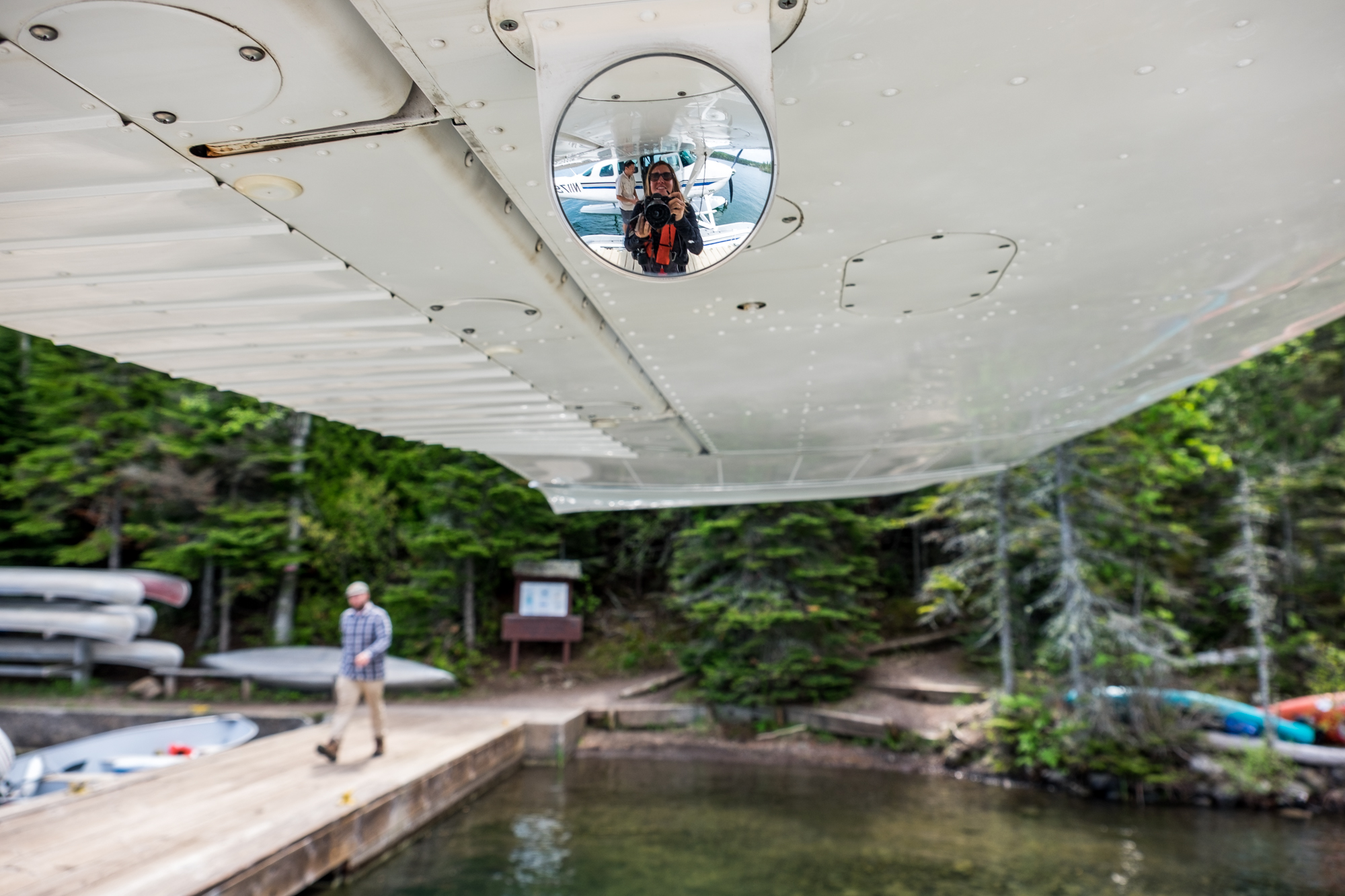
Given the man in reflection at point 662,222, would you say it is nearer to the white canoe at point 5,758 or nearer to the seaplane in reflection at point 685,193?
the seaplane in reflection at point 685,193

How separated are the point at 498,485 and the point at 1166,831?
11.5 m

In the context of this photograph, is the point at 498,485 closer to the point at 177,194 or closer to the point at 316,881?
the point at 316,881

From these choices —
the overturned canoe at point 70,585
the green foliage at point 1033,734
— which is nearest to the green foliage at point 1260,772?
the green foliage at point 1033,734

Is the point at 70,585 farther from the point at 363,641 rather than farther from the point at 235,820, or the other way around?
the point at 235,820

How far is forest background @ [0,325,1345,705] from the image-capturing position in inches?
428

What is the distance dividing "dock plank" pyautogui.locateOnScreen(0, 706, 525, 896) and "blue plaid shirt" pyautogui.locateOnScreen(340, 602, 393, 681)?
0.88 metres

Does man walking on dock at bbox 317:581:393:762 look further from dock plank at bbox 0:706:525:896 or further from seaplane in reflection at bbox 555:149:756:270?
seaplane in reflection at bbox 555:149:756:270

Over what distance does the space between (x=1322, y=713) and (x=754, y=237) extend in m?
12.1

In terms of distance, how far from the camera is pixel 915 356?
2.93m

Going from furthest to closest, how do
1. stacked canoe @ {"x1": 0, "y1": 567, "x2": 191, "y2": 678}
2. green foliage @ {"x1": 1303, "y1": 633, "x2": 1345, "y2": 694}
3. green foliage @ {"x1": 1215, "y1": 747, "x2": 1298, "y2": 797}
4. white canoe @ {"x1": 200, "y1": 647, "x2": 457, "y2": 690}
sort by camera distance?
stacked canoe @ {"x1": 0, "y1": 567, "x2": 191, "y2": 678} → white canoe @ {"x1": 200, "y1": 647, "x2": 457, "y2": 690} → green foliage @ {"x1": 1303, "y1": 633, "x2": 1345, "y2": 694} → green foliage @ {"x1": 1215, "y1": 747, "x2": 1298, "y2": 797}

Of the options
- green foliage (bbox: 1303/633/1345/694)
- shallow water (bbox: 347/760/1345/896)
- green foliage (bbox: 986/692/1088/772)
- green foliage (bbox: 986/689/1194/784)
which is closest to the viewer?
shallow water (bbox: 347/760/1345/896)

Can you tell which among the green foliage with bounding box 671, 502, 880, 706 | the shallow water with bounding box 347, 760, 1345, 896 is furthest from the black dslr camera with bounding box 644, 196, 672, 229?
the green foliage with bounding box 671, 502, 880, 706

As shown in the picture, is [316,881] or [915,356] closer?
[915,356]

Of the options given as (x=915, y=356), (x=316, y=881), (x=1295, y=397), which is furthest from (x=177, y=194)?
(x=1295, y=397)
